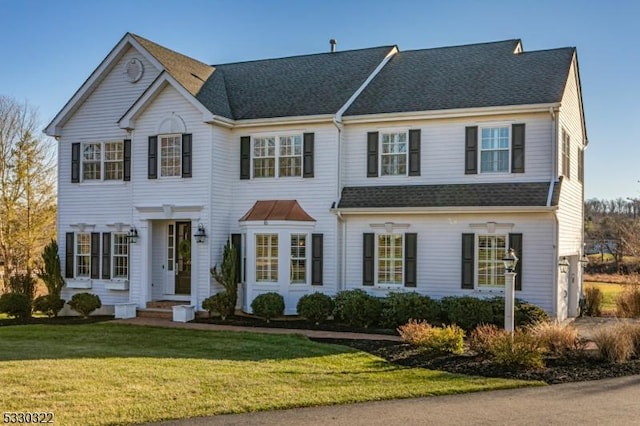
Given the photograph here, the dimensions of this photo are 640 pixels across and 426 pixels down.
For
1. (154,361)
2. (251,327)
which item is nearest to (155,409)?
(154,361)

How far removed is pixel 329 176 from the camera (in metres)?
19.6

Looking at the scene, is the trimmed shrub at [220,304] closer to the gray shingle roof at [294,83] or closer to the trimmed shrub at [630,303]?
the gray shingle roof at [294,83]

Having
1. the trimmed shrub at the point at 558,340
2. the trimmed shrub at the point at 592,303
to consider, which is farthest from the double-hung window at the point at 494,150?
the trimmed shrub at the point at 592,303

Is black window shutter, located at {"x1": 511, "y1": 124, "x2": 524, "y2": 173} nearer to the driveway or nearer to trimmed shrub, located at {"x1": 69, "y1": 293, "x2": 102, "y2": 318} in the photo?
the driveway

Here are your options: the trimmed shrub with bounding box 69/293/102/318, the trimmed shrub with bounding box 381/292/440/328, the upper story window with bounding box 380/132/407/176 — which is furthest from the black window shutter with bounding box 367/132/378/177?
the trimmed shrub with bounding box 69/293/102/318

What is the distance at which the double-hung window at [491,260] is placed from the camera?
1762 centimetres

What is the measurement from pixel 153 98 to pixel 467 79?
10155mm

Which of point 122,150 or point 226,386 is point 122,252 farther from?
point 226,386

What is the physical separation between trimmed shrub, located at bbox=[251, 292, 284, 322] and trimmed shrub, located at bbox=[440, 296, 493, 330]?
5.02 m

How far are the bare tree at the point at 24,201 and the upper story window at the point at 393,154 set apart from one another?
20.5 metres

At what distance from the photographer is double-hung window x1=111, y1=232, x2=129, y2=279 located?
69.3 ft

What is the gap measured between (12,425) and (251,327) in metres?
10.00

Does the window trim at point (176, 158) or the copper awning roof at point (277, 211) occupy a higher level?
the window trim at point (176, 158)

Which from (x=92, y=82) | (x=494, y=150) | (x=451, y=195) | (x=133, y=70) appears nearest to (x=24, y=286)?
(x=92, y=82)
